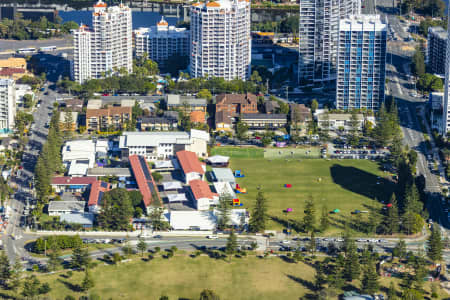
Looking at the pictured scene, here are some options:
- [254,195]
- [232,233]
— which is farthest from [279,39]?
[232,233]

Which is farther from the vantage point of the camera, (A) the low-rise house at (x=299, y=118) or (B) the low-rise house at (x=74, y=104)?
(B) the low-rise house at (x=74, y=104)

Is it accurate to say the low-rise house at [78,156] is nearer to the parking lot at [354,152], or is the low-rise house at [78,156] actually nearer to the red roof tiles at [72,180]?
the red roof tiles at [72,180]

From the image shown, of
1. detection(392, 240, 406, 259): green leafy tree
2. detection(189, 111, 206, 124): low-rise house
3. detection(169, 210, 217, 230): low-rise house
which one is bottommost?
detection(392, 240, 406, 259): green leafy tree

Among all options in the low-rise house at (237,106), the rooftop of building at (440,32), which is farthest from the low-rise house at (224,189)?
the rooftop of building at (440,32)

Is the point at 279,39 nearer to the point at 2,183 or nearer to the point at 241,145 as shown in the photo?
the point at 241,145

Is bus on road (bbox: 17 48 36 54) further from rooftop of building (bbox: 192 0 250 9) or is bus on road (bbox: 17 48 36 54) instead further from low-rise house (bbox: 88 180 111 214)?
low-rise house (bbox: 88 180 111 214)

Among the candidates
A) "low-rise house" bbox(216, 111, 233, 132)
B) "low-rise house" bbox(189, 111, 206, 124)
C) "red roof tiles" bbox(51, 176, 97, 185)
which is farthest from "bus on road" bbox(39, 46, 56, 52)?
"red roof tiles" bbox(51, 176, 97, 185)
